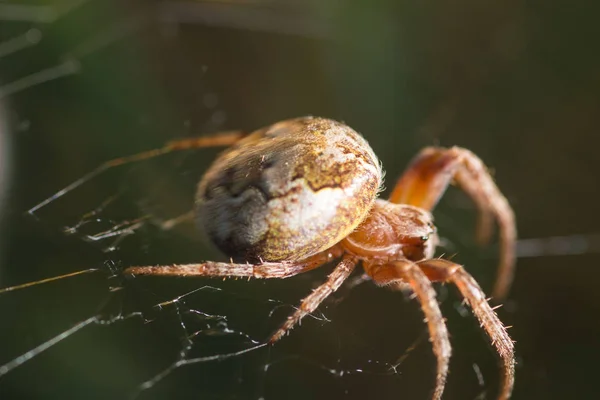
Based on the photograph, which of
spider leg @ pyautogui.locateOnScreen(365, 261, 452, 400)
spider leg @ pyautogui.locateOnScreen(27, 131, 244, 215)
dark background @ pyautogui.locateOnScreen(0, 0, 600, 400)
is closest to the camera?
spider leg @ pyautogui.locateOnScreen(365, 261, 452, 400)

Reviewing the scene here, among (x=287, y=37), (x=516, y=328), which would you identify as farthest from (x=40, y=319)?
(x=287, y=37)

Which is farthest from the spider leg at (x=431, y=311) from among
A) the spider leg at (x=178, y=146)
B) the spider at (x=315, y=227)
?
the spider leg at (x=178, y=146)

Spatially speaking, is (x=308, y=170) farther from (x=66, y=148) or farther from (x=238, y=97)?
(x=238, y=97)

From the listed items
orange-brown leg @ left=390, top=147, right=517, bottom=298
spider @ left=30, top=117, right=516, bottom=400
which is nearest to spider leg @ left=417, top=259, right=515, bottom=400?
spider @ left=30, top=117, right=516, bottom=400

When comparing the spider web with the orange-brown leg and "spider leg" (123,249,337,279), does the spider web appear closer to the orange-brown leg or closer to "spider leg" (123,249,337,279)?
"spider leg" (123,249,337,279)

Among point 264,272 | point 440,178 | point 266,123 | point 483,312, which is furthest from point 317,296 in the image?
point 266,123

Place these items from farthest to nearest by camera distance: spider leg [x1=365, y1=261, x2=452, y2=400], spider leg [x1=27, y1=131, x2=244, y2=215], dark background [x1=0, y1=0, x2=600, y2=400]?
1. spider leg [x1=27, y1=131, x2=244, y2=215]
2. dark background [x1=0, y1=0, x2=600, y2=400]
3. spider leg [x1=365, y1=261, x2=452, y2=400]

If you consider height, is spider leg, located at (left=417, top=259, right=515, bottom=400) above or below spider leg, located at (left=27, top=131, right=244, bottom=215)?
below

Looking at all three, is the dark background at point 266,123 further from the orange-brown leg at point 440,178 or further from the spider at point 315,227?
the orange-brown leg at point 440,178
